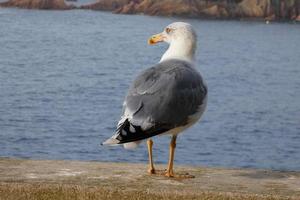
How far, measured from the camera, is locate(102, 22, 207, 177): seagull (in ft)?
17.5

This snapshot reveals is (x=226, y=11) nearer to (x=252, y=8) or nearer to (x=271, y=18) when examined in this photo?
(x=252, y=8)

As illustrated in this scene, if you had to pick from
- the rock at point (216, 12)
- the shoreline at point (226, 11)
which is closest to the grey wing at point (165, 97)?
the shoreline at point (226, 11)

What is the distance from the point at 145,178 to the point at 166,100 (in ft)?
2.17

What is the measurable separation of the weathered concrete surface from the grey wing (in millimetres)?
458

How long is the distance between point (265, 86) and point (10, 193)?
1711 inches

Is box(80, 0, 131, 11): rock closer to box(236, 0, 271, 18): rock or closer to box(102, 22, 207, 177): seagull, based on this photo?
box(236, 0, 271, 18): rock

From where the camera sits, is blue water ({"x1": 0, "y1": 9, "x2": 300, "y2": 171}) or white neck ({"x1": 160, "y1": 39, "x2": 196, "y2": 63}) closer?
white neck ({"x1": 160, "y1": 39, "x2": 196, "y2": 63})

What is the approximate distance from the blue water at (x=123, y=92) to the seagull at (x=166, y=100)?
54.2 feet

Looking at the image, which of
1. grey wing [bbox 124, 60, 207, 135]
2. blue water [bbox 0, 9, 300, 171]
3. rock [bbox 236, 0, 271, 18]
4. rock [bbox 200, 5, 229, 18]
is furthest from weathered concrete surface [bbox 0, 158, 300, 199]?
rock [bbox 236, 0, 271, 18]

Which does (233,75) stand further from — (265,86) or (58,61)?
(58,61)

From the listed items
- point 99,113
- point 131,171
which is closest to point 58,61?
point 99,113

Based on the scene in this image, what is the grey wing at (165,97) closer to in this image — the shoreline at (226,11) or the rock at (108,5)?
the shoreline at (226,11)

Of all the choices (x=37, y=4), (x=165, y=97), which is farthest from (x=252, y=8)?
(x=165, y=97)

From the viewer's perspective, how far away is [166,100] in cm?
552
